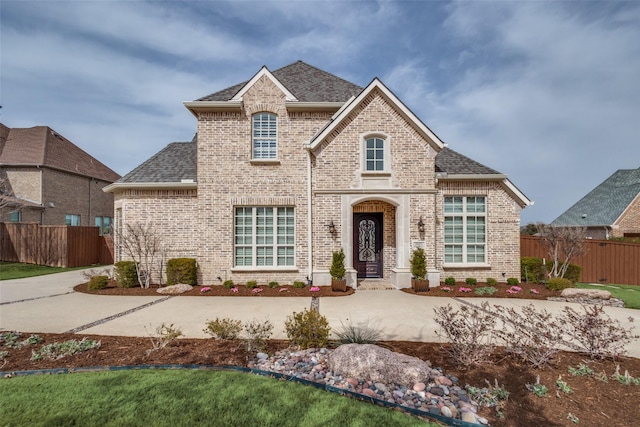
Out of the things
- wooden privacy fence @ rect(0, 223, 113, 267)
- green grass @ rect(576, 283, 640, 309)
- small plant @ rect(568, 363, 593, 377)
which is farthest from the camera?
wooden privacy fence @ rect(0, 223, 113, 267)

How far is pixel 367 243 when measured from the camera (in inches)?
475

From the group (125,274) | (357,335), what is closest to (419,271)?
(357,335)

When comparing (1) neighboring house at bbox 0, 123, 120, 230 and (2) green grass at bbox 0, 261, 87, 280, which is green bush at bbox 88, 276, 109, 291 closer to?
(2) green grass at bbox 0, 261, 87, 280

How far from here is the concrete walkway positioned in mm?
6312

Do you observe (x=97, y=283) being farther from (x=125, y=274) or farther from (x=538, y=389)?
(x=538, y=389)

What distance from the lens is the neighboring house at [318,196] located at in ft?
36.1

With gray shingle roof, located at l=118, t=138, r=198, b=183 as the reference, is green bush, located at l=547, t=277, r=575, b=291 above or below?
below

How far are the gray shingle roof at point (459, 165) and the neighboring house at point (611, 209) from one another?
53.0 ft

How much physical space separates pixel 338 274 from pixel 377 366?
606 cm

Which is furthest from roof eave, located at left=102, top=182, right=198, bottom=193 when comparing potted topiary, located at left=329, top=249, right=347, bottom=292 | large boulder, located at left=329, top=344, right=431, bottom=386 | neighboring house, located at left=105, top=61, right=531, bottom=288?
large boulder, located at left=329, top=344, right=431, bottom=386

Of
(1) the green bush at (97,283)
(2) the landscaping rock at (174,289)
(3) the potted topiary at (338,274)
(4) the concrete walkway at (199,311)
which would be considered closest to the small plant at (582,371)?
(4) the concrete walkway at (199,311)

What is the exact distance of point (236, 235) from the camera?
1141 centimetres

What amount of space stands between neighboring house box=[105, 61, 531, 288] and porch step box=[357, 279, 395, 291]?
36 cm

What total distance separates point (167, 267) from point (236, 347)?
293 inches
